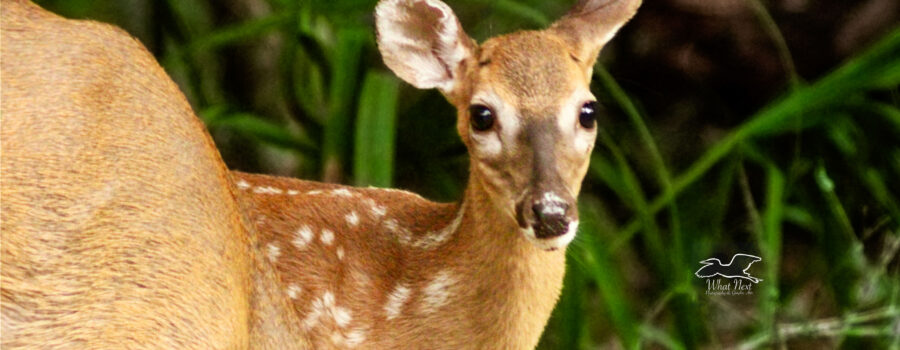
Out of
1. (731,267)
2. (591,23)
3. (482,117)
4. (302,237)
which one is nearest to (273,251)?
(302,237)

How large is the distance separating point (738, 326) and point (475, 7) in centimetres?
58

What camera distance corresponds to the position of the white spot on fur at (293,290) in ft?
3.85

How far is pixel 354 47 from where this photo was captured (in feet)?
4.71

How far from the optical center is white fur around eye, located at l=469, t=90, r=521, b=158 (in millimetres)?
1107

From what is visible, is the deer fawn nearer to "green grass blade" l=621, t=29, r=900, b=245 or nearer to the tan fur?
the tan fur

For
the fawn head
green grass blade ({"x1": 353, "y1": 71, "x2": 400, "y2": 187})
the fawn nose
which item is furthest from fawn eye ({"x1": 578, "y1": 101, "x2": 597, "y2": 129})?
green grass blade ({"x1": 353, "y1": 71, "x2": 400, "y2": 187})

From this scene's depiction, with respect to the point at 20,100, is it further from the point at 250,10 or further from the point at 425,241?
the point at 250,10

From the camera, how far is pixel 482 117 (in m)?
1.13

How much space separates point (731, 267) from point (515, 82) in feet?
1.88

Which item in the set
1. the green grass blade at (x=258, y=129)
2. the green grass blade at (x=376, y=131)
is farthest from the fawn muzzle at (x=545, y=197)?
the green grass blade at (x=258, y=129)

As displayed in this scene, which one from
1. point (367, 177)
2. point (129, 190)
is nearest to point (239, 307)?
point (129, 190)

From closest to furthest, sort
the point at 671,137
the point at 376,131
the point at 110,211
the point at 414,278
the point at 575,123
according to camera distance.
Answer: the point at 110,211
the point at 575,123
the point at 414,278
the point at 376,131
the point at 671,137

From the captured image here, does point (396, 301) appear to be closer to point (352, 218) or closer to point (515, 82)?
point (352, 218)

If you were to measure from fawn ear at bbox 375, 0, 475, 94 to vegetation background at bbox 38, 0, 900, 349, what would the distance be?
228 millimetres
